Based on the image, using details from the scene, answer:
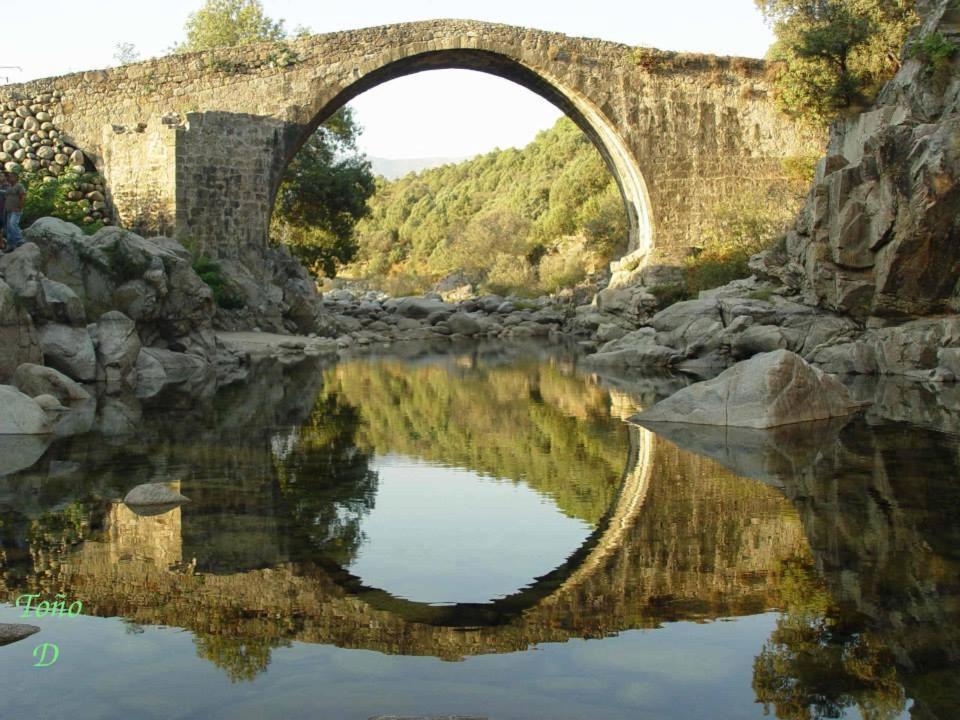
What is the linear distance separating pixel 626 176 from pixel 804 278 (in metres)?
10.5

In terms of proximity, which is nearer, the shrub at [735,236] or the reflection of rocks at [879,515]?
the reflection of rocks at [879,515]

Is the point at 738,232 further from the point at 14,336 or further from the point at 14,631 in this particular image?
the point at 14,631

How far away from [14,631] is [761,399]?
725cm

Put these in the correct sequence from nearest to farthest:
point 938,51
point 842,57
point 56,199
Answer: point 938,51 < point 56,199 < point 842,57

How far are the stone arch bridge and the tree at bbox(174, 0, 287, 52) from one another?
34.5ft

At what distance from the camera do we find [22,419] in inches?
360

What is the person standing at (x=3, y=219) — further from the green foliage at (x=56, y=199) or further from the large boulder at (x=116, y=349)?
the green foliage at (x=56, y=199)

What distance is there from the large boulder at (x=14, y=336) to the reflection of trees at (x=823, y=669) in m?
9.28

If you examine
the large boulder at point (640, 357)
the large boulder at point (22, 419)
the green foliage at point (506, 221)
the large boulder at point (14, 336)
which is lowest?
the large boulder at point (22, 419)

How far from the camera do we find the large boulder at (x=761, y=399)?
9.70 meters

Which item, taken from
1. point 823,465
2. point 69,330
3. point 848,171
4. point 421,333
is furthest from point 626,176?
point 823,465

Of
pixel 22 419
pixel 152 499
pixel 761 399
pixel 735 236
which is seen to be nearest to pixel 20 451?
pixel 22 419

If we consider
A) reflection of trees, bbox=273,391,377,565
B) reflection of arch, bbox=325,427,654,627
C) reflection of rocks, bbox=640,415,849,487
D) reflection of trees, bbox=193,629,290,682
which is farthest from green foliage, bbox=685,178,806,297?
Answer: reflection of trees, bbox=193,629,290,682

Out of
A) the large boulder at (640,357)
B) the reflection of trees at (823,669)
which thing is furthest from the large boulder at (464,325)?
the reflection of trees at (823,669)
